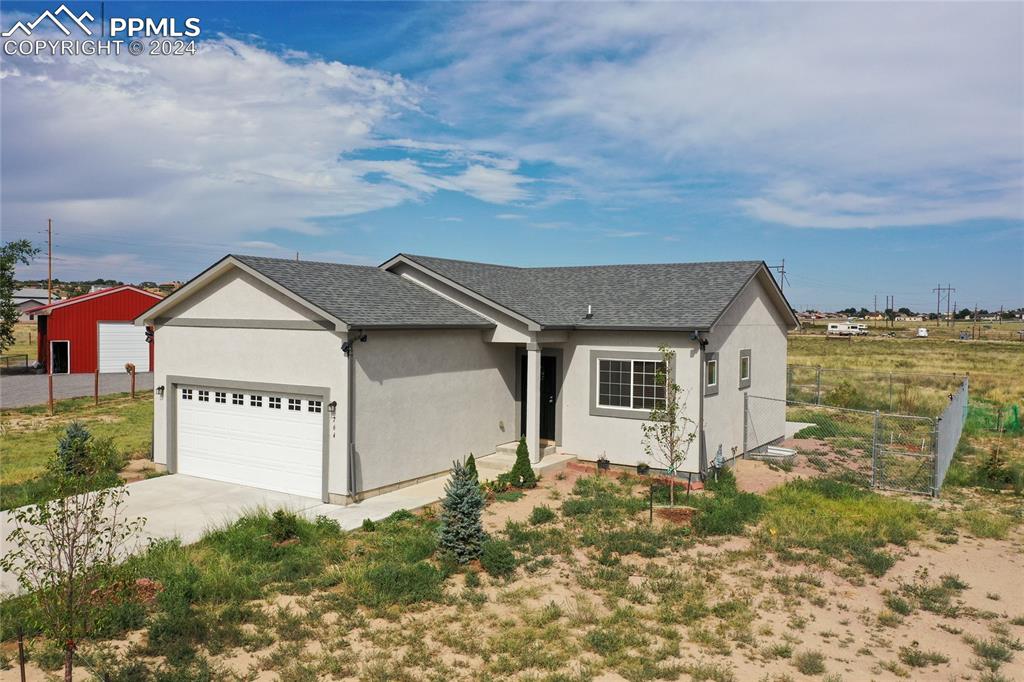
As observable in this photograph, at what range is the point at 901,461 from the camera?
18047mm

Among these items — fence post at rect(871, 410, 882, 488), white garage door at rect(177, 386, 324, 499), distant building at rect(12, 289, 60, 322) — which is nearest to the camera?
white garage door at rect(177, 386, 324, 499)

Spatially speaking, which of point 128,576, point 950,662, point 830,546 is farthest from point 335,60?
point 950,662

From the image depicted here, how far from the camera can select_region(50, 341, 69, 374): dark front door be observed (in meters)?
39.0

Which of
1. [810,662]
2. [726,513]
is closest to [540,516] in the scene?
[726,513]

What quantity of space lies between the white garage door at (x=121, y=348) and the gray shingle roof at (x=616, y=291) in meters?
28.5

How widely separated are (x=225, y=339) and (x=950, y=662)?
14.0m

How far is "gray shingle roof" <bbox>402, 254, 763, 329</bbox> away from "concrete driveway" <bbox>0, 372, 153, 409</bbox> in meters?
20.0

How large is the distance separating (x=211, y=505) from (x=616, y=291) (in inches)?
443

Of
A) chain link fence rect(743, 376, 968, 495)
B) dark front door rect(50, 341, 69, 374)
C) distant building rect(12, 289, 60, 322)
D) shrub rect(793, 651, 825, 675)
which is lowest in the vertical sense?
shrub rect(793, 651, 825, 675)

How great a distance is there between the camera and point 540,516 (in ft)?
41.0

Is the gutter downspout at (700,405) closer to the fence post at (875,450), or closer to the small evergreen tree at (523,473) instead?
the fence post at (875,450)

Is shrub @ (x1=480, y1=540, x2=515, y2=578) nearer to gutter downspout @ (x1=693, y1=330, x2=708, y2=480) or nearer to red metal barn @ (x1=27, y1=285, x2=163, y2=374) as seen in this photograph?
gutter downspout @ (x1=693, y1=330, x2=708, y2=480)

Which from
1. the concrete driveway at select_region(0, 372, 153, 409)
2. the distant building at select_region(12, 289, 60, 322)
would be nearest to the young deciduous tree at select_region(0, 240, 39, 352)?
the concrete driveway at select_region(0, 372, 153, 409)

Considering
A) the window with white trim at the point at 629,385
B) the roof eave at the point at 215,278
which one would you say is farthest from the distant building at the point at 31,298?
the window with white trim at the point at 629,385
